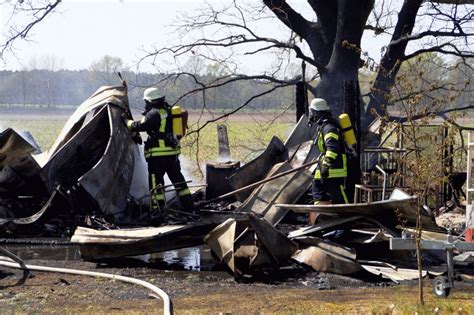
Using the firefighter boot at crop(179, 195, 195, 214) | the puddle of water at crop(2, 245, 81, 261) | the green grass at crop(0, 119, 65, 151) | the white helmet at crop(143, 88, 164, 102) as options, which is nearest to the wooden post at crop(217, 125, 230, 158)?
the firefighter boot at crop(179, 195, 195, 214)

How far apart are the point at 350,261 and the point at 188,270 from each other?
77.5 inches

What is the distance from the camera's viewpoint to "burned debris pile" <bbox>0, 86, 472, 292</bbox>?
30.2 ft

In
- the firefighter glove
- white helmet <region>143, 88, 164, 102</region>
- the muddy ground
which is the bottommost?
the muddy ground

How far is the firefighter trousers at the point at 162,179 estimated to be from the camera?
11961mm

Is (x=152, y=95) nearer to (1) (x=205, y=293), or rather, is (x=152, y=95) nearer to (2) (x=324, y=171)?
(2) (x=324, y=171)

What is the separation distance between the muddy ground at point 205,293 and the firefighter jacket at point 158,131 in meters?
2.38

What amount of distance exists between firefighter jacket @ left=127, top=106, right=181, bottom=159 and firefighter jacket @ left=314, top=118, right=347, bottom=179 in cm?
239

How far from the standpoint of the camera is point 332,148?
1052cm

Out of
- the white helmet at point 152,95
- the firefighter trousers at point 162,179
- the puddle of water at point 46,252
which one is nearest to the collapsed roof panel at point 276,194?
the firefighter trousers at point 162,179

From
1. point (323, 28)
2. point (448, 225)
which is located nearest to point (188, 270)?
point (448, 225)

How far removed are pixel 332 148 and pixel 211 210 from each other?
7.56 feet

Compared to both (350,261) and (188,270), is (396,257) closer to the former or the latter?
(350,261)

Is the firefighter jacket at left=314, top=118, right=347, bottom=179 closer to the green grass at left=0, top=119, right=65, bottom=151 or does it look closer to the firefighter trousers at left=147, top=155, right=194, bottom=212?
the firefighter trousers at left=147, top=155, right=194, bottom=212

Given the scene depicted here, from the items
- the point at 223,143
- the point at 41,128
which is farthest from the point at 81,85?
the point at 223,143
